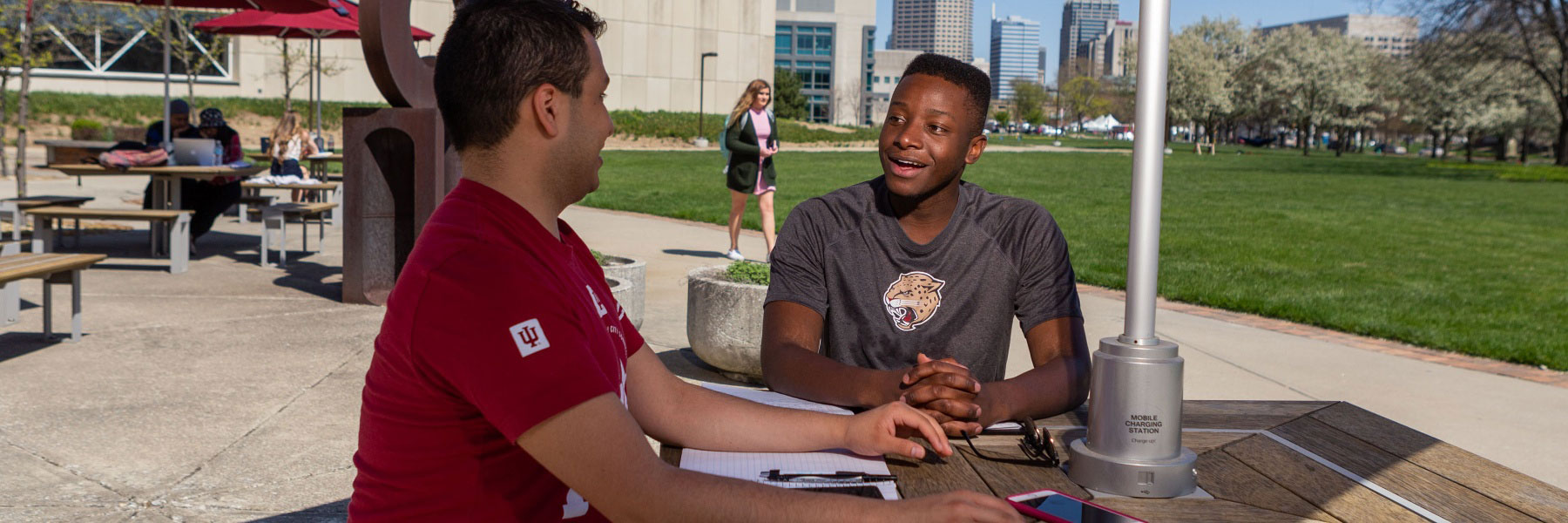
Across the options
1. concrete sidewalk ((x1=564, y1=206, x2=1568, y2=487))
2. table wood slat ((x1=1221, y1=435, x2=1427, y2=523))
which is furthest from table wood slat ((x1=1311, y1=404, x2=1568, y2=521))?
concrete sidewalk ((x1=564, y1=206, x2=1568, y2=487))

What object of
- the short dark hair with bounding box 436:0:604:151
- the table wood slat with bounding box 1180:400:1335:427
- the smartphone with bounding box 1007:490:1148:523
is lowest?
the table wood slat with bounding box 1180:400:1335:427

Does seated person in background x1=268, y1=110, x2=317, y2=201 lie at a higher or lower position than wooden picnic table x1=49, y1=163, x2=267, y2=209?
higher

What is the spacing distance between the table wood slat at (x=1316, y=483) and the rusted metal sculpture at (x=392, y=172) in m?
6.33

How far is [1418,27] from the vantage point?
39688mm

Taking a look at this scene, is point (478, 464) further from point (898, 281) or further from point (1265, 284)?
point (1265, 284)

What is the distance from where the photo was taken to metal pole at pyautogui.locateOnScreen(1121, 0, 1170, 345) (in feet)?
5.41

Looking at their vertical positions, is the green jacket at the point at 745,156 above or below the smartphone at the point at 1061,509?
above

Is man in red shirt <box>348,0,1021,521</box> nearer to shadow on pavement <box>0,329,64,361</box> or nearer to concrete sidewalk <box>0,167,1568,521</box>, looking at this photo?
concrete sidewalk <box>0,167,1568,521</box>

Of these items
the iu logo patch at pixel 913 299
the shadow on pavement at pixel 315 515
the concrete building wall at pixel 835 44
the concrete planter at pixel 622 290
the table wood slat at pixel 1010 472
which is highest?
the concrete building wall at pixel 835 44

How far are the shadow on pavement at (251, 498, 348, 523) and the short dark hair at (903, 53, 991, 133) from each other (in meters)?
2.32

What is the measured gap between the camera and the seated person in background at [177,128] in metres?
11.3

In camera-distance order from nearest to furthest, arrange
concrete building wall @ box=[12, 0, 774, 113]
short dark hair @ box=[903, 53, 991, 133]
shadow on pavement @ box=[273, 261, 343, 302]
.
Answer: short dark hair @ box=[903, 53, 991, 133]
shadow on pavement @ box=[273, 261, 343, 302]
concrete building wall @ box=[12, 0, 774, 113]

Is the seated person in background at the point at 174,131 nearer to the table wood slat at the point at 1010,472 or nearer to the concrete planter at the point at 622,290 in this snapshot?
the concrete planter at the point at 622,290

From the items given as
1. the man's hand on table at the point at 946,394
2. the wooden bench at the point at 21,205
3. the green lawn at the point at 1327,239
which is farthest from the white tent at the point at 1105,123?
the man's hand on table at the point at 946,394
